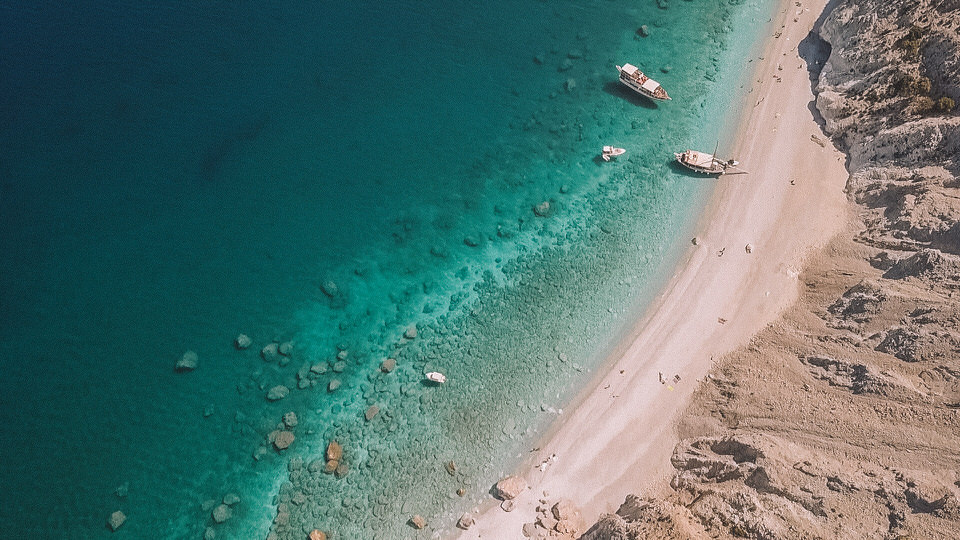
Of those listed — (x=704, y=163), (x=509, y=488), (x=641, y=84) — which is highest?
(x=641, y=84)

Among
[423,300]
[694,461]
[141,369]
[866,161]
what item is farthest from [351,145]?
[866,161]

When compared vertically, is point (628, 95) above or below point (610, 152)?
above

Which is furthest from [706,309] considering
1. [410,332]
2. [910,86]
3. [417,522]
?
[417,522]

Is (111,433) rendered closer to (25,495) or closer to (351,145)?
(25,495)

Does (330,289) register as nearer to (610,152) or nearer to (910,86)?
(610,152)

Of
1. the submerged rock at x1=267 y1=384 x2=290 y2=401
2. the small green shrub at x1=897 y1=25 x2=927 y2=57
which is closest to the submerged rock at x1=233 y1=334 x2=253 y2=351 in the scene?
the submerged rock at x1=267 y1=384 x2=290 y2=401

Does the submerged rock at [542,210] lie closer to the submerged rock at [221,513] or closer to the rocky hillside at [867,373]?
the rocky hillside at [867,373]
